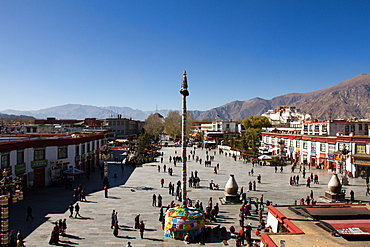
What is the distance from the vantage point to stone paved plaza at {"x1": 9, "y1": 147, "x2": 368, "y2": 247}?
16.0m

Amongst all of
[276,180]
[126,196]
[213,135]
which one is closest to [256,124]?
[213,135]

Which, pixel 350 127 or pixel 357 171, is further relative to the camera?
pixel 350 127

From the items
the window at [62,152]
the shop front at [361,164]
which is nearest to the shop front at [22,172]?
the window at [62,152]

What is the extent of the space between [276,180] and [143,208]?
59.0ft

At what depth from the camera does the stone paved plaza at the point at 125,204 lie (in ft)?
52.5

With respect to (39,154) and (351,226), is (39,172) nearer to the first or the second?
(39,154)

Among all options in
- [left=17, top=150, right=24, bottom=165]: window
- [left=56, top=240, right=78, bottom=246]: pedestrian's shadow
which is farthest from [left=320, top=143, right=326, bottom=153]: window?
[left=17, top=150, right=24, bottom=165]: window

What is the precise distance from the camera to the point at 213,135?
3698 inches

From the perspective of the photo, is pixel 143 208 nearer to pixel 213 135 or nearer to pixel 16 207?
pixel 16 207

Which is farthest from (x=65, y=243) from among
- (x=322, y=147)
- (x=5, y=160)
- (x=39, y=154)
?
(x=322, y=147)

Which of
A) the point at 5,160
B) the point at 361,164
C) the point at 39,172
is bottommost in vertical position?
the point at 39,172

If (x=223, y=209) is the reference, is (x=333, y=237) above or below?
above

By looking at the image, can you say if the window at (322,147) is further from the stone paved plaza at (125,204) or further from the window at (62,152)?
the window at (62,152)

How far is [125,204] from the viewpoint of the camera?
22844 mm
